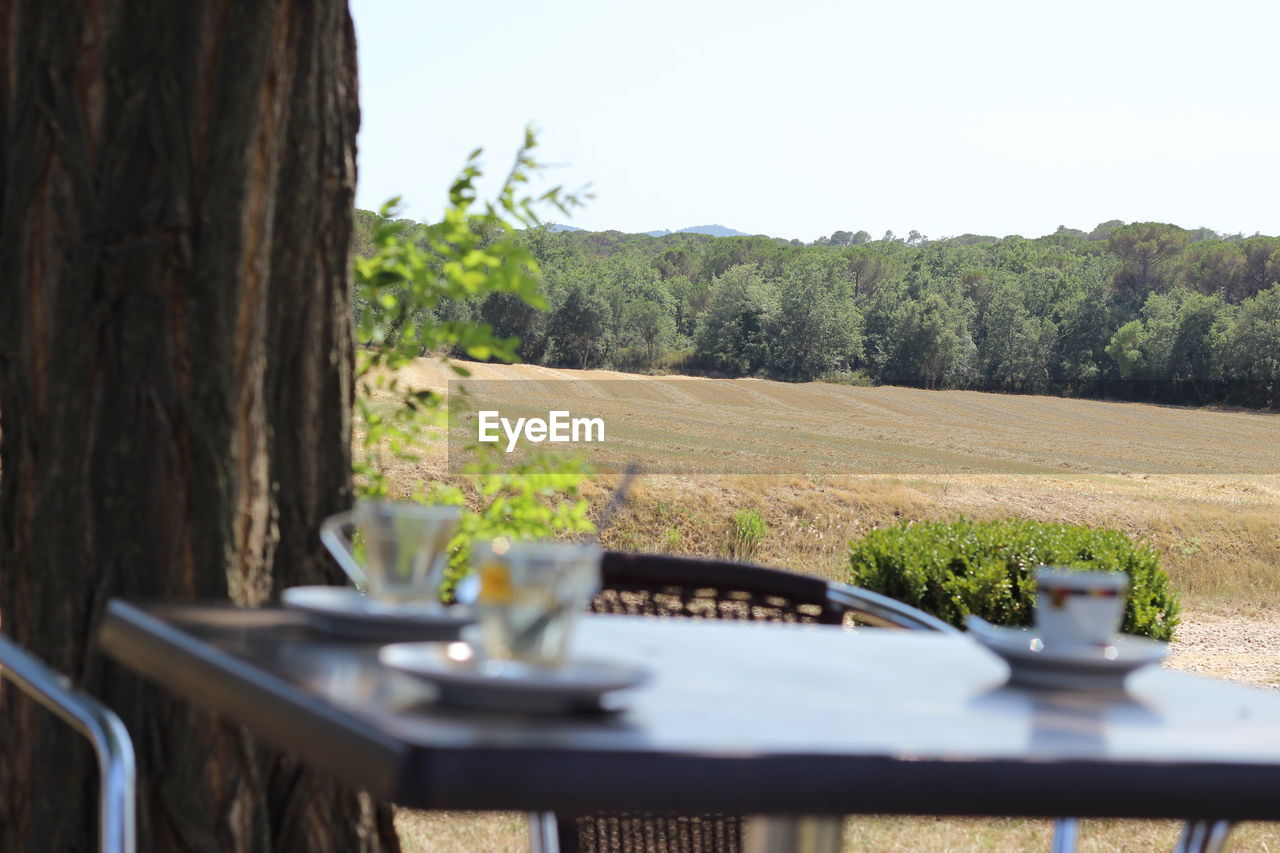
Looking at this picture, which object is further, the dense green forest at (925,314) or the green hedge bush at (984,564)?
the dense green forest at (925,314)

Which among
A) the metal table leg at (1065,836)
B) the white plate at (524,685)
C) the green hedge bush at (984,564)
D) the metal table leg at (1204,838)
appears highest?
the white plate at (524,685)

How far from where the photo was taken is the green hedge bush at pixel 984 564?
5586mm

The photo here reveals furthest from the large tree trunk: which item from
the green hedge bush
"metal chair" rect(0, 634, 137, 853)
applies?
the green hedge bush

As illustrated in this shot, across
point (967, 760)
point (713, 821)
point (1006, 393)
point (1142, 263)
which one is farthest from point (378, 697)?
point (1142, 263)

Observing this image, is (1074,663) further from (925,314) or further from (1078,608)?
(925,314)

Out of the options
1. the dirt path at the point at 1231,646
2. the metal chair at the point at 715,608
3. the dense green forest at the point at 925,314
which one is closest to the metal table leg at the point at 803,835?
the metal chair at the point at 715,608

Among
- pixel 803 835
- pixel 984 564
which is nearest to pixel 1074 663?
pixel 803 835

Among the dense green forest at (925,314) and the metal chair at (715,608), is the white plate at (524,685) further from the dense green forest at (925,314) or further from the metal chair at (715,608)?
the dense green forest at (925,314)

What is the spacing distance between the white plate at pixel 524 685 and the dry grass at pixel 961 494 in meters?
2.62

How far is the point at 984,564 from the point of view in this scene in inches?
222

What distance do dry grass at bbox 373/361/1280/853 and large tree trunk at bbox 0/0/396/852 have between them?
1.78 metres

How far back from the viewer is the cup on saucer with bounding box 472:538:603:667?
882 millimetres

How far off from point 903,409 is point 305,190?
109ft

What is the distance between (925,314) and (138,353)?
48.9 metres
